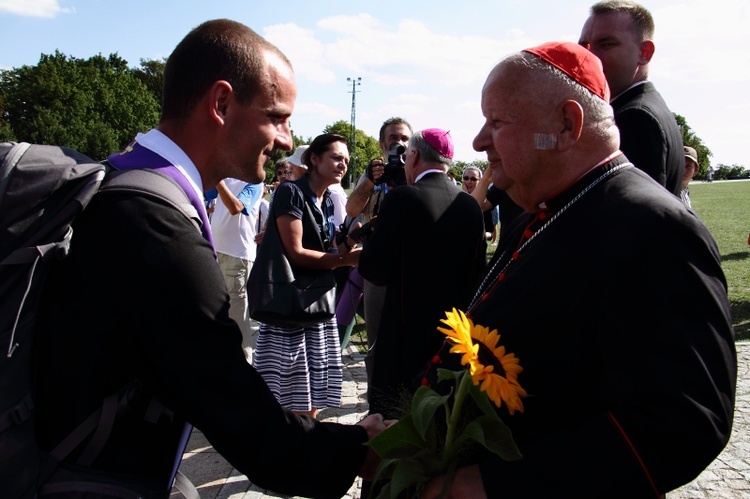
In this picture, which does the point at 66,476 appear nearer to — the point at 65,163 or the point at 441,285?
the point at 65,163

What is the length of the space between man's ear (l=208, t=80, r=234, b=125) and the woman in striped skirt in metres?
2.55

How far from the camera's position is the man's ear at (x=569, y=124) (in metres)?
1.76

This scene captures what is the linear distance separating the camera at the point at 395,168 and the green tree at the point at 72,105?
55844 millimetres

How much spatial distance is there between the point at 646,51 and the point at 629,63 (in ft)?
0.52

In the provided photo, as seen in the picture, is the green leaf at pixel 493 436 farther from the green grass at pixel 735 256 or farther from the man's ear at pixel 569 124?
the green grass at pixel 735 256

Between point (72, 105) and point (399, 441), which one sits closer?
point (399, 441)

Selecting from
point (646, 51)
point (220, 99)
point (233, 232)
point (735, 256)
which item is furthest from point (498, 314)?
point (735, 256)

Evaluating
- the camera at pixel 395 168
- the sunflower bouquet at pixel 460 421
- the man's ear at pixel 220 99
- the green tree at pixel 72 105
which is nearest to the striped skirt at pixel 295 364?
the camera at pixel 395 168

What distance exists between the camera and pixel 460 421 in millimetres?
1553

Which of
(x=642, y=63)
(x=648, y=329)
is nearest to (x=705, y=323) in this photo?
(x=648, y=329)

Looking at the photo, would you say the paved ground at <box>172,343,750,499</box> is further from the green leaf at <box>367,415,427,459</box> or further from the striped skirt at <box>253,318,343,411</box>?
the green leaf at <box>367,415,427,459</box>

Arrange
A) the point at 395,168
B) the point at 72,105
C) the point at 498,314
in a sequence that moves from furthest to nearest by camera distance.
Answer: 1. the point at 72,105
2. the point at 395,168
3. the point at 498,314

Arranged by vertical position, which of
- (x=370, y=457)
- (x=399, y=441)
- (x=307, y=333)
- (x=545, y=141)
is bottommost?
(x=307, y=333)

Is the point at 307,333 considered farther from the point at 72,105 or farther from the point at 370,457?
the point at 72,105
